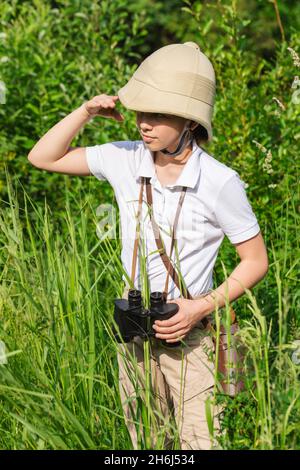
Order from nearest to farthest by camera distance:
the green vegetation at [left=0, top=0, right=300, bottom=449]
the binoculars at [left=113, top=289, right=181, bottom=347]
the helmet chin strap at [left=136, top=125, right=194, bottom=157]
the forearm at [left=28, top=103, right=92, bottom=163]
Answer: the green vegetation at [left=0, top=0, right=300, bottom=449]
the binoculars at [left=113, top=289, right=181, bottom=347]
the helmet chin strap at [left=136, top=125, right=194, bottom=157]
the forearm at [left=28, top=103, right=92, bottom=163]

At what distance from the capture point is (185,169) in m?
2.42

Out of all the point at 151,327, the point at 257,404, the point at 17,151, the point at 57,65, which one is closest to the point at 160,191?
the point at 151,327

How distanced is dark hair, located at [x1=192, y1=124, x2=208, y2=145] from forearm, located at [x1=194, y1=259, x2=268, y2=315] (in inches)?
15.2

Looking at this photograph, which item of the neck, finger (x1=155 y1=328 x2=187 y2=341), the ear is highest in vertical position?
the ear

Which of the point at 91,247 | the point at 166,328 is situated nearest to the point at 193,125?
the point at 166,328

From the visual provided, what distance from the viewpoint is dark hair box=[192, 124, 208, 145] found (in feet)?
8.36

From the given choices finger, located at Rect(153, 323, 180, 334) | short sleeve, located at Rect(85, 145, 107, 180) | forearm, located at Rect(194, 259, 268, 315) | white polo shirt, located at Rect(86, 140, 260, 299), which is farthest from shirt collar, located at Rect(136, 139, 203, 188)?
finger, located at Rect(153, 323, 180, 334)

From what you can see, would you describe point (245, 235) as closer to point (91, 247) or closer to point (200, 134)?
point (200, 134)

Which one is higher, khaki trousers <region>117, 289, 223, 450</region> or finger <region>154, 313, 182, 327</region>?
finger <region>154, 313, 182, 327</region>

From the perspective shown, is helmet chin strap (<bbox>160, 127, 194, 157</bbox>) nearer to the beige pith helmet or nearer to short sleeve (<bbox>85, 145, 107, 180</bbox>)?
the beige pith helmet

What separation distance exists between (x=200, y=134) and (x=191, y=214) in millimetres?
276

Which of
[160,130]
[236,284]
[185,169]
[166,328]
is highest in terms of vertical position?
[160,130]

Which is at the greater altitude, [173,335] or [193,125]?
[193,125]

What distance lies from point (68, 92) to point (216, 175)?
2.40 meters
